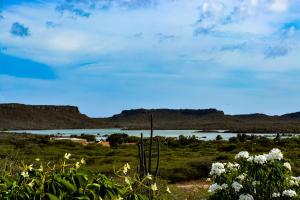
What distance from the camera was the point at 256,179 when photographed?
Answer: 36.6 feet

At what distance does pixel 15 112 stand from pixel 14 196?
18805 centimetres

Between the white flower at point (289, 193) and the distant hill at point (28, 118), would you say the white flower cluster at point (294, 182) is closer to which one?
the white flower at point (289, 193)

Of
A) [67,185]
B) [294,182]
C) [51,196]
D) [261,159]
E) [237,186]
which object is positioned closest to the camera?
[51,196]

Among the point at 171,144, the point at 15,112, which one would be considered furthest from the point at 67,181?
the point at 15,112

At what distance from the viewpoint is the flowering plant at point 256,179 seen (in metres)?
10.8

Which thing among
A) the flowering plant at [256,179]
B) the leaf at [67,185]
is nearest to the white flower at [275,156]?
the flowering plant at [256,179]

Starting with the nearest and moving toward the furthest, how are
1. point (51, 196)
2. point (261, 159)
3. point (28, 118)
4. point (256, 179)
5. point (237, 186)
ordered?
point (51, 196) < point (261, 159) < point (237, 186) < point (256, 179) < point (28, 118)

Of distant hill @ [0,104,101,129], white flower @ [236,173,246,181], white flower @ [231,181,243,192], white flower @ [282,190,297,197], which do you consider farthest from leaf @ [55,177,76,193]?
distant hill @ [0,104,101,129]

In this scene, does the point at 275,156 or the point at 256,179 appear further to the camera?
the point at 256,179

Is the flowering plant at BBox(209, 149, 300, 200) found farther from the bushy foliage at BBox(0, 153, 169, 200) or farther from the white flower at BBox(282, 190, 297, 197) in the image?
the bushy foliage at BBox(0, 153, 169, 200)

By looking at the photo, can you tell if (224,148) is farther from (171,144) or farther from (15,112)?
(15,112)

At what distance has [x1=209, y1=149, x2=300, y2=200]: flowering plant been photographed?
1083 cm

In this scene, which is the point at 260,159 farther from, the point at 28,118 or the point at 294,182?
the point at 28,118

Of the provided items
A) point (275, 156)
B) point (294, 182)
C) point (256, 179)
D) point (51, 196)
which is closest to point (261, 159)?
point (275, 156)
